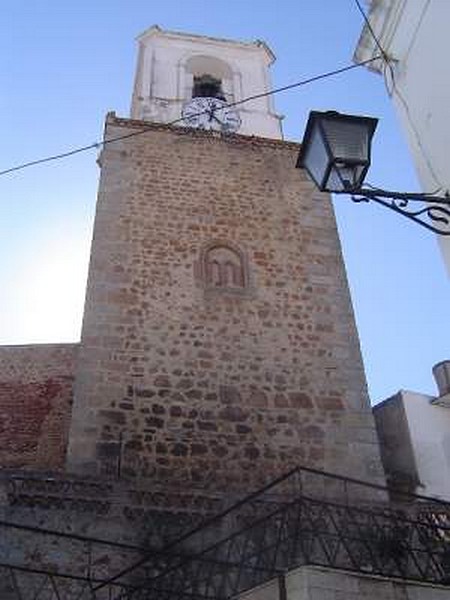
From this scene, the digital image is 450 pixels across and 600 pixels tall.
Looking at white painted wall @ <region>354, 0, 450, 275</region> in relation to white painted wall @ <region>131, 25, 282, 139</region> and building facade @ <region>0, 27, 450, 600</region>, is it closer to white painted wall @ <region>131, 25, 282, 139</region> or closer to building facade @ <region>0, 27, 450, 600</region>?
building facade @ <region>0, 27, 450, 600</region>

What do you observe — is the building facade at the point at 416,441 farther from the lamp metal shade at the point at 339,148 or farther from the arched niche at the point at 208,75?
the arched niche at the point at 208,75

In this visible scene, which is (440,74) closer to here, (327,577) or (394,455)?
(327,577)

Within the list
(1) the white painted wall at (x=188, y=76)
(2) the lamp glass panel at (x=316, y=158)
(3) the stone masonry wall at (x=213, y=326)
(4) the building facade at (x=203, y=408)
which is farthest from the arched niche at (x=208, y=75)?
(2) the lamp glass panel at (x=316, y=158)

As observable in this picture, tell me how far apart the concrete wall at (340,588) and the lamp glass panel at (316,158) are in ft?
9.75

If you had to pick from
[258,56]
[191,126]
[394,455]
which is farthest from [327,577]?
[258,56]

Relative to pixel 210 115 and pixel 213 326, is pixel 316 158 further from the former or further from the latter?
pixel 210 115

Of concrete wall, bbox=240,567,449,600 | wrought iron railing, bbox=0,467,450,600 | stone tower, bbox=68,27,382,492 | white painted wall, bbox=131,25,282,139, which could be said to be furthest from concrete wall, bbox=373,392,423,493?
white painted wall, bbox=131,25,282,139

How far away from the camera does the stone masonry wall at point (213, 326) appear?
9.68 metres

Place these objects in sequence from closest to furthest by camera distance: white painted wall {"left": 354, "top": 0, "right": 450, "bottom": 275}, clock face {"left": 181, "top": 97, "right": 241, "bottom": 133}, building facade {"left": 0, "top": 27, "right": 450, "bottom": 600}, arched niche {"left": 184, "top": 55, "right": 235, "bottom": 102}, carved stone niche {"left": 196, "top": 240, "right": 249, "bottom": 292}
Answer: white painted wall {"left": 354, "top": 0, "right": 450, "bottom": 275} → building facade {"left": 0, "top": 27, "right": 450, "bottom": 600} → carved stone niche {"left": 196, "top": 240, "right": 249, "bottom": 292} → clock face {"left": 181, "top": 97, "right": 241, "bottom": 133} → arched niche {"left": 184, "top": 55, "right": 235, "bottom": 102}

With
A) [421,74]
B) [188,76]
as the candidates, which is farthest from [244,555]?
[188,76]

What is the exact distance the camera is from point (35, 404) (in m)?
13.0

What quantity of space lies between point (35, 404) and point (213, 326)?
3.95m

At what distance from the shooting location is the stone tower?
969cm

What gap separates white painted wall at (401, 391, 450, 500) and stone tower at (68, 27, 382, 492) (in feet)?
6.06
